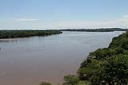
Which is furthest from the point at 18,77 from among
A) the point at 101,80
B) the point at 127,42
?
the point at 127,42

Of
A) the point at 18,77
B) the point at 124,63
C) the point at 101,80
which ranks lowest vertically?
the point at 18,77

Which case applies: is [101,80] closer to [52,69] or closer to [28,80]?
[28,80]

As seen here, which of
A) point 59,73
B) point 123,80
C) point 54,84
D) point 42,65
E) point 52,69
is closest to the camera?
point 123,80

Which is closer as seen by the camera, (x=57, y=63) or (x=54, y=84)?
(x=54, y=84)

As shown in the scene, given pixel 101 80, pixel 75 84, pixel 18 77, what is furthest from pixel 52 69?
pixel 101 80

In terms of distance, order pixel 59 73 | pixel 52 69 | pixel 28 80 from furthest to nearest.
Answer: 1. pixel 52 69
2. pixel 59 73
3. pixel 28 80

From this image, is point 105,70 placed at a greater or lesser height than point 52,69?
greater

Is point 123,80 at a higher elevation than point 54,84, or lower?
higher

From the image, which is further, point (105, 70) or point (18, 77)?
point (18, 77)

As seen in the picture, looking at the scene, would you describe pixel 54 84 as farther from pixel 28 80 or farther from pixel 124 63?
pixel 124 63
